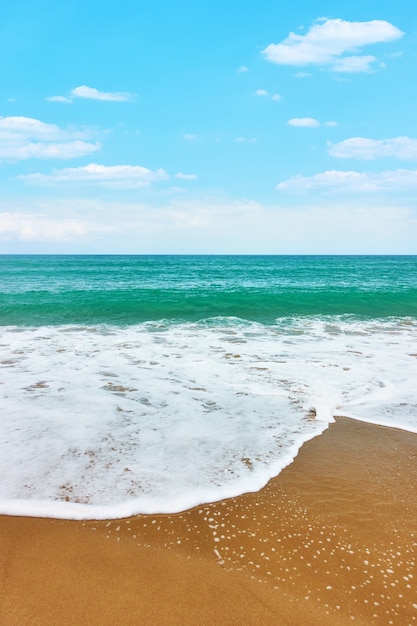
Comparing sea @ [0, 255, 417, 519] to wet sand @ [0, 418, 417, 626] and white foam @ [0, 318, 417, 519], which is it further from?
wet sand @ [0, 418, 417, 626]

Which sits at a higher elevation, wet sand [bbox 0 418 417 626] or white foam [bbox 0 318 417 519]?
white foam [bbox 0 318 417 519]

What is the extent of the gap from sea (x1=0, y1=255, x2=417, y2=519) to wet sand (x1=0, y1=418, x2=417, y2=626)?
0.33 metres

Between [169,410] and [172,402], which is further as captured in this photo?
[172,402]

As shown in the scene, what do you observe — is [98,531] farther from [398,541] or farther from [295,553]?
[398,541]

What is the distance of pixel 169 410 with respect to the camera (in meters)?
6.59

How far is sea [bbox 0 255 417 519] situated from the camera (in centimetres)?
A: 443

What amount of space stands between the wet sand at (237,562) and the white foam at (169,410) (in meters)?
0.34

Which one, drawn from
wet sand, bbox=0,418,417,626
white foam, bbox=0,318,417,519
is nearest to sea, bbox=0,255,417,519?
white foam, bbox=0,318,417,519

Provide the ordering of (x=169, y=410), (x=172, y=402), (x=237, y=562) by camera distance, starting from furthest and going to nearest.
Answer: (x=172, y=402) → (x=169, y=410) → (x=237, y=562)

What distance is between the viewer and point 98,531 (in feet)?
12.0

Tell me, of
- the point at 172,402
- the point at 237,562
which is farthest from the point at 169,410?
the point at 237,562

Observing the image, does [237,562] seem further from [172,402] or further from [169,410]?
[172,402]

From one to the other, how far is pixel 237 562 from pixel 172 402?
3843mm

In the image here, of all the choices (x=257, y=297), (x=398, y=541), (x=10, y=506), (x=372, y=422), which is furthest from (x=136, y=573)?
(x=257, y=297)
